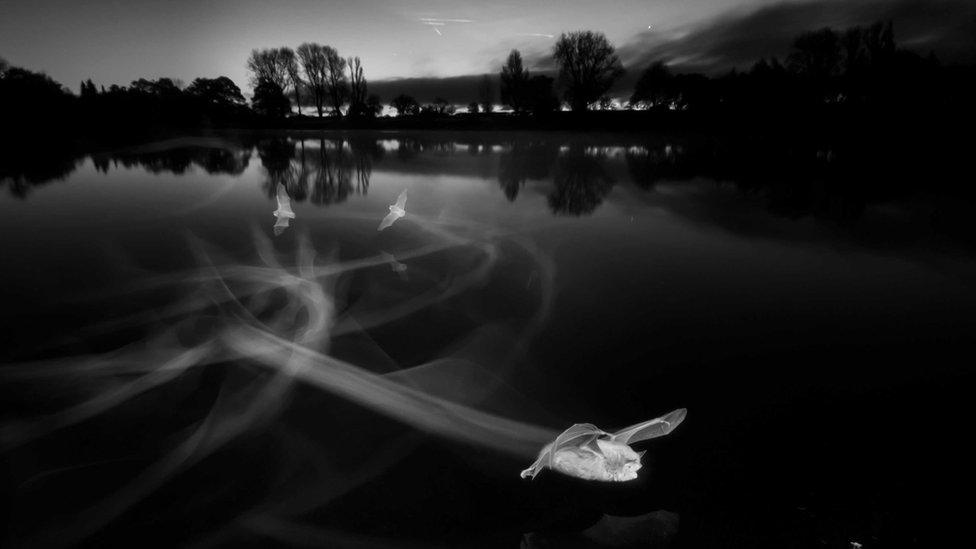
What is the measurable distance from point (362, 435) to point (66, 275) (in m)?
4.72

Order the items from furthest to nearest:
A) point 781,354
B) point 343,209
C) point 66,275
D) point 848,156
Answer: point 848,156
point 343,209
point 66,275
point 781,354

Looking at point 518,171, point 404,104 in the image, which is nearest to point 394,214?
point 518,171

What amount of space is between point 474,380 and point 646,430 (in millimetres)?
1089

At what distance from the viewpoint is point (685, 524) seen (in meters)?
2.00

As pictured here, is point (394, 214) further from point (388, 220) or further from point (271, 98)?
point (271, 98)

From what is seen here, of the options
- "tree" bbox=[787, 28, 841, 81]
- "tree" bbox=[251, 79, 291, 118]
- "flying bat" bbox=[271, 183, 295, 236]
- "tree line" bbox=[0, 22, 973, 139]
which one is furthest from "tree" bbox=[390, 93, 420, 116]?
"flying bat" bbox=[271, 183, 295, 236]

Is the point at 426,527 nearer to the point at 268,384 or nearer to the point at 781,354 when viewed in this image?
the point at 268,384

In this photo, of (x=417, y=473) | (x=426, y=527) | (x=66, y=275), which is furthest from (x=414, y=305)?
(x=66, y=275)

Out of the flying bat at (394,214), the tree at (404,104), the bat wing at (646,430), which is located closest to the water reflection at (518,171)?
the flying bat at (394,214)

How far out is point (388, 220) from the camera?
301 inches

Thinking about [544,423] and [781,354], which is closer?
[544,423]

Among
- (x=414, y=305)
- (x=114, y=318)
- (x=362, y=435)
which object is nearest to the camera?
(x=362, y=435)

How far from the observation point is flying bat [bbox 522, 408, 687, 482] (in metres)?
2.29

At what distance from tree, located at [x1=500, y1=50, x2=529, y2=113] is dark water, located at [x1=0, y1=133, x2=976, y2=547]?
53.7 metres
